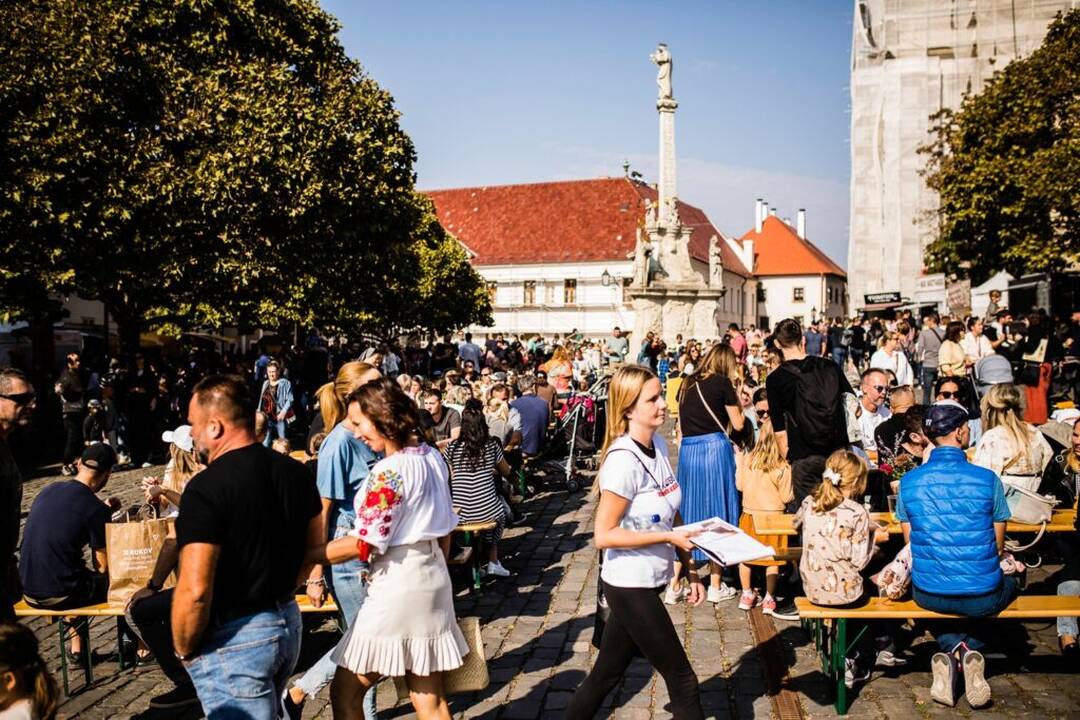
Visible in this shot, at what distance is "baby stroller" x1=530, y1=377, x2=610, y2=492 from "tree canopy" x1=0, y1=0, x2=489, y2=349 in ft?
27.8

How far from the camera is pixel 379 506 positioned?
3.93 meters

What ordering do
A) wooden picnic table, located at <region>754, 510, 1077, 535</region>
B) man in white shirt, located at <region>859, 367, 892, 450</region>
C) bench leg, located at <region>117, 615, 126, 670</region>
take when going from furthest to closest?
man in white shirt, located at <region>859, 367, 892, 450</region>, wooden picnic table, located at <region>754, 510, 1077, 535</region>, bench leg, located at <region>117, 615, 126, 670</region>

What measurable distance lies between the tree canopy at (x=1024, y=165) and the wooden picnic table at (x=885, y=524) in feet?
60.0

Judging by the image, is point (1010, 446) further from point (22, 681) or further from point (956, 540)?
point (22, 681)

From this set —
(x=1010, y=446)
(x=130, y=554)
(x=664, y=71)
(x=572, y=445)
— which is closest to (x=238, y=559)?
(x=130, y=554)

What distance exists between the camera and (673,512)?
4.54m

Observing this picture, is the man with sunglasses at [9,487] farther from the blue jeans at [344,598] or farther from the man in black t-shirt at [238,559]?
the blue jeans at [344,598]

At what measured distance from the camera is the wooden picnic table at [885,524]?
720cm

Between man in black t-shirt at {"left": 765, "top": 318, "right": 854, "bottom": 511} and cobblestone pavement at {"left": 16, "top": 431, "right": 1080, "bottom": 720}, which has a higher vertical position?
man in black t-shirt at {"left": 765, "top": 318, "right": 854, "bottom": 511}

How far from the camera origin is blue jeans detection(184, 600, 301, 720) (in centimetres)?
346

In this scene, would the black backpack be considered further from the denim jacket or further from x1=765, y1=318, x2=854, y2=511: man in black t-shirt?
the denim jacket

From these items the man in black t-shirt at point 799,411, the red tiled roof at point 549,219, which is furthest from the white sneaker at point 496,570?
the red tiled roof at point 549,219

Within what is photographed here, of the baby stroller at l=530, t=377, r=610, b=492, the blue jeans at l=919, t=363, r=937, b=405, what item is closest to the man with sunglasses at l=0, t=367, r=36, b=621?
the baby stroller at l=530, t=377, r=610, b=492

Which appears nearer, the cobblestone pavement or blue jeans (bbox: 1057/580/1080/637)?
the cobblestone pavement
